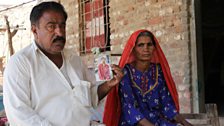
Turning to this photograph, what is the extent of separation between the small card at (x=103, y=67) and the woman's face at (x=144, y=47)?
0.65 metres

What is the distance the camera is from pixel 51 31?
7.00ft

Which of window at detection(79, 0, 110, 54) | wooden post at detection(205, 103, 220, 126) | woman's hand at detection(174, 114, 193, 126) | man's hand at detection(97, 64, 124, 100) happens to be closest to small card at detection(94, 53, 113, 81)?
man's hand at detection(97, 64, 124, 100)

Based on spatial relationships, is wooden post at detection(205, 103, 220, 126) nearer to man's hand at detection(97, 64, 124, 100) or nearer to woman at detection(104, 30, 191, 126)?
woman at detection(104, 30, 191, 126)

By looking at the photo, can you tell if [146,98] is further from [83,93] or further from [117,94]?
[83,93]

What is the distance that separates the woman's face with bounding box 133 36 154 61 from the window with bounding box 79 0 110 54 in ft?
10.8

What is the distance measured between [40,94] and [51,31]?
0.38m

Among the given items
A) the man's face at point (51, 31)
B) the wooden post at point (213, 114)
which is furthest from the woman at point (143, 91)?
the man's face at point (51, 31)

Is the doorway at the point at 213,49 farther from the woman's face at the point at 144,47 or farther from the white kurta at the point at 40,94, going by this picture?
the white kurta at the point at 40,94

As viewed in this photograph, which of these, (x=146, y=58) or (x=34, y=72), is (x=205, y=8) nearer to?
(x=146, y=58)

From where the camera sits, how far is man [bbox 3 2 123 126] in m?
2.03

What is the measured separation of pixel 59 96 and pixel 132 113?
2.94ft

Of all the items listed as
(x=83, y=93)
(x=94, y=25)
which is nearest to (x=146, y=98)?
(x=83, y=93)

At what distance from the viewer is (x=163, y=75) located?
3.09 m

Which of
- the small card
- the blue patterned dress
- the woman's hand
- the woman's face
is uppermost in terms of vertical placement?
the woman's face
